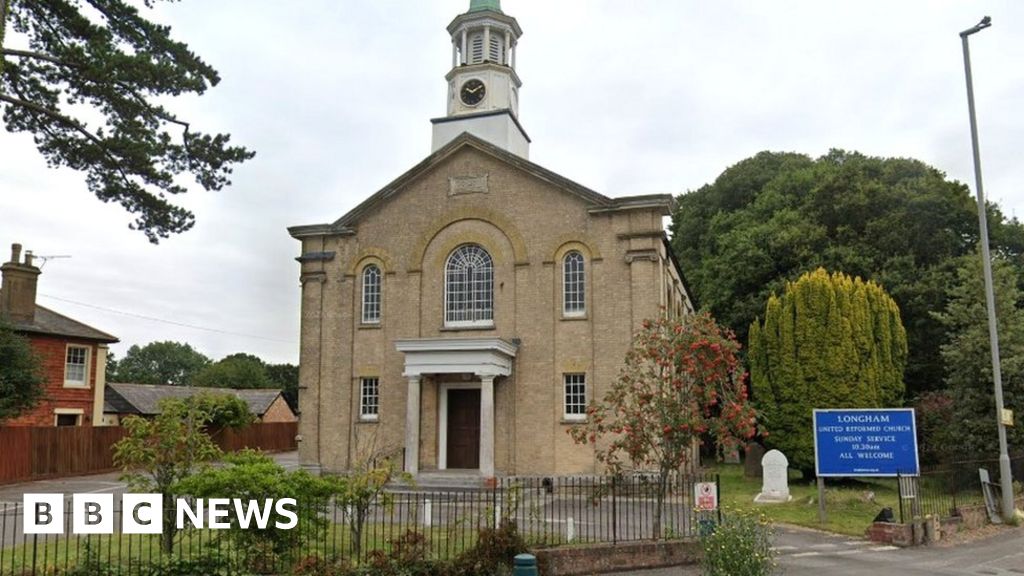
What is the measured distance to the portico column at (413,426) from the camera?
981 inches

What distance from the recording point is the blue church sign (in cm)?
1742

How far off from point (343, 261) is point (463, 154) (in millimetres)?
5854

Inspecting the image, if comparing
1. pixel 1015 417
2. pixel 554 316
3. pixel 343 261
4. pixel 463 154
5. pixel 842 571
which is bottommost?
pixel 842 571

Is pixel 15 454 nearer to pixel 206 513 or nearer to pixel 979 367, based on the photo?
pixel 206 513

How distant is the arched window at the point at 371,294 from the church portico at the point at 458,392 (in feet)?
8.19

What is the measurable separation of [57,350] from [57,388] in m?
1.61

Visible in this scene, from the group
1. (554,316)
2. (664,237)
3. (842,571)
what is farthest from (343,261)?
(842,571)

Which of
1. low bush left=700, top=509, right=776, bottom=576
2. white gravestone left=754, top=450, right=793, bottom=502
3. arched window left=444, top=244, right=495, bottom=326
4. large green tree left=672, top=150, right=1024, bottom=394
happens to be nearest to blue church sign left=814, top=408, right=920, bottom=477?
white gravestone left=754, top=450, right=793, bottom=502

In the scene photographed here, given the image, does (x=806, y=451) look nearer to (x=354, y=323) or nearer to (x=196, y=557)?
(x=354, y=323)

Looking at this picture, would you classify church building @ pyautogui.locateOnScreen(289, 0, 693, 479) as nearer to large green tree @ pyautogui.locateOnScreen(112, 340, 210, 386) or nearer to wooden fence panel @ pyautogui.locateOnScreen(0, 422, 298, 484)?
wooden fence panel @ pyautogui.locateOnScreen(0, 422, 298, 484)

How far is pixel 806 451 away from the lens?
2550 cm

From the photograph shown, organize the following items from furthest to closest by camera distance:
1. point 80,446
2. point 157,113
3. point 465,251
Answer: point 80,446
point 465,251
point 157,113

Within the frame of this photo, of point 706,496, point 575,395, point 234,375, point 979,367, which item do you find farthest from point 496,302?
point 234,375

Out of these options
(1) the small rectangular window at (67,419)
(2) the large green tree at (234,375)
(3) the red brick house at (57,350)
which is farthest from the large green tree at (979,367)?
(2) the large green tree at (234,375)
